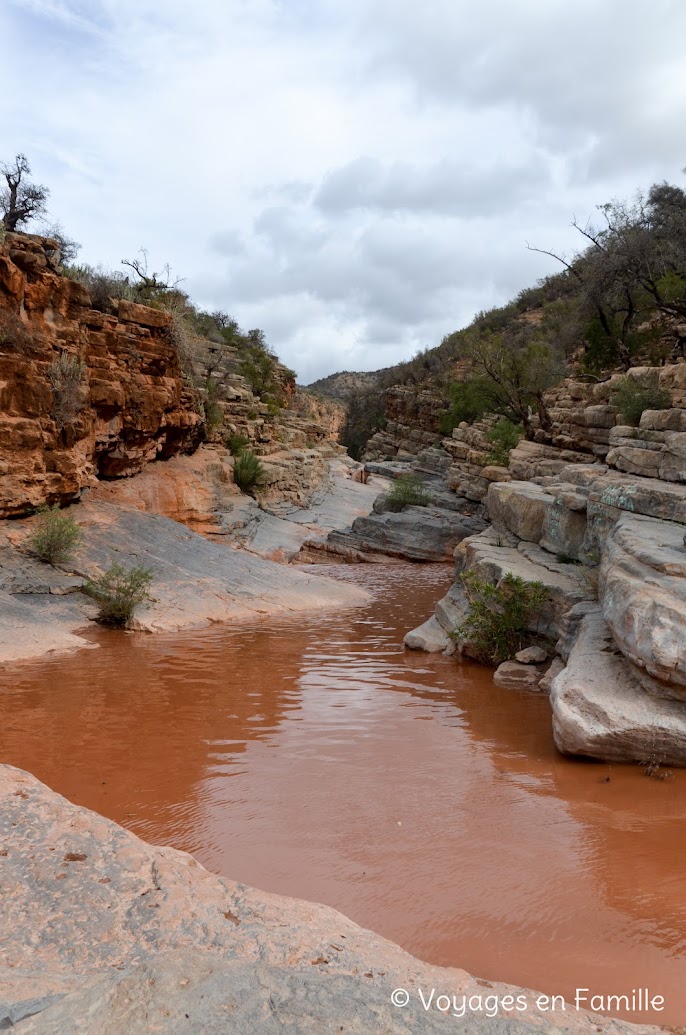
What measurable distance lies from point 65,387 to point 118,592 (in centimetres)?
433

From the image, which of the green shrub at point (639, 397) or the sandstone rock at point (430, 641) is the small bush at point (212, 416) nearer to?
the green shrub at point (639, 397)

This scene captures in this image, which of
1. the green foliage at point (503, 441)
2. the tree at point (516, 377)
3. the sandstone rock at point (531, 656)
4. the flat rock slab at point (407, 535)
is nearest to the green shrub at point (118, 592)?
the sandstone rock at point (531, 656)

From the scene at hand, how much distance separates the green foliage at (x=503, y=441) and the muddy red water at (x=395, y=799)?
1541cm

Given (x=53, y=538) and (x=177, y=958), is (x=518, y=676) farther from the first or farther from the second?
(x=53, y=538)

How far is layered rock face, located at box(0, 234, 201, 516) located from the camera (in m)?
12.3

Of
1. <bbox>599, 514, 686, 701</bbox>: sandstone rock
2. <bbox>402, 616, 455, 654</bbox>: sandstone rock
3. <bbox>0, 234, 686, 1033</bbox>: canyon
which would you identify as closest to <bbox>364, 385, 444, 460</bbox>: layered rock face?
<bbox>0, 234, 686, 1033</bbox>: canyon

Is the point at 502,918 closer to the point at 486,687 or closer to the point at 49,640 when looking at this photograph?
the point at 486,687

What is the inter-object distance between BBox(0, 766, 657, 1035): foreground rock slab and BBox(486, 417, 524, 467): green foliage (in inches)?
841

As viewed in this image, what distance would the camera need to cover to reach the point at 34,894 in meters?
3.07

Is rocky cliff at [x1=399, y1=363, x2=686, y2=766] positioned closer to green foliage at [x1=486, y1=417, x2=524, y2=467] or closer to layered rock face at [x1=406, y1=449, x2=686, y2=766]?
layered rock face at [x1=406, y1=449, x2=686, y2=766]

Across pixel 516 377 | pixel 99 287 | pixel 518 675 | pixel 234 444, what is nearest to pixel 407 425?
pixel 516 377

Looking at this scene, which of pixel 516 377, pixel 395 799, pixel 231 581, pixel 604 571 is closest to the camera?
pixel 395 799

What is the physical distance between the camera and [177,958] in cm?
258

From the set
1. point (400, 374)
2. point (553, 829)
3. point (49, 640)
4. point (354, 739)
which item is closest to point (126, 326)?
point (49, 640)
